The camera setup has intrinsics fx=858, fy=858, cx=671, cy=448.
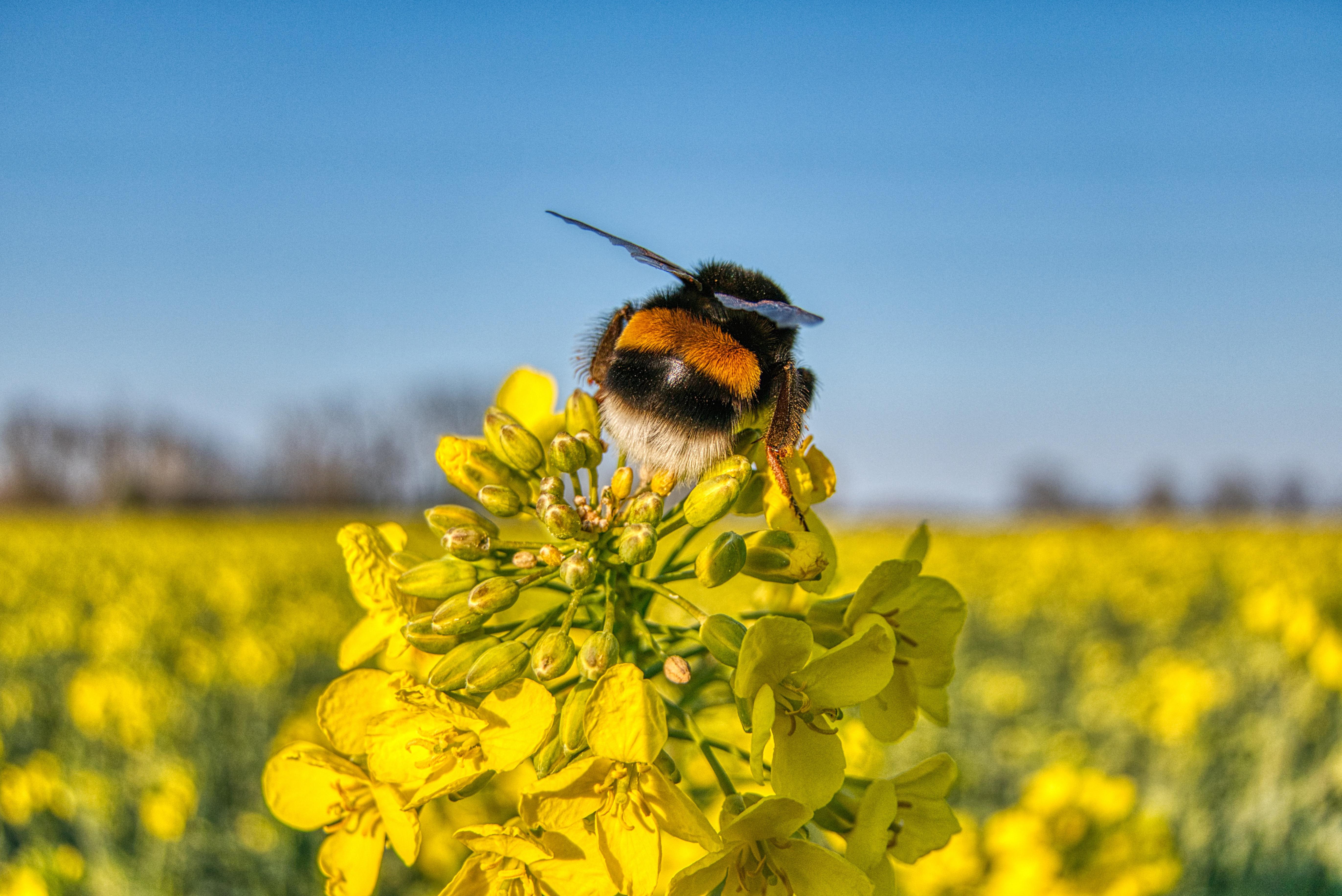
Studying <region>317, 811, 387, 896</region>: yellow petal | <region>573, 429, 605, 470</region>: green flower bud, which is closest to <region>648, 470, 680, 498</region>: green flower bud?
<region>573, 429, 605, 470</region>: green flower bud

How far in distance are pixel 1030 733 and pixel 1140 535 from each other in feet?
36.6

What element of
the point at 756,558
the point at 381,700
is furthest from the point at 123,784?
the point at 756,558

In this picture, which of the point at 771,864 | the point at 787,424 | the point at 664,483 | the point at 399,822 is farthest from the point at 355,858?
the point at 787,424

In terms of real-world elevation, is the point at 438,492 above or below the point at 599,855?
below

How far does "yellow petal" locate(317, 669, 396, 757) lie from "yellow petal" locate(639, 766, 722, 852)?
1.43ft

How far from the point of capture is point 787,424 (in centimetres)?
147

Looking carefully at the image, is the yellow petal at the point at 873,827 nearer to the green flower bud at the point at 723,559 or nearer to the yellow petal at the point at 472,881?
the green flower bud at the point at 723,559

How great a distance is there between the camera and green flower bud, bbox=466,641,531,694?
121 cm

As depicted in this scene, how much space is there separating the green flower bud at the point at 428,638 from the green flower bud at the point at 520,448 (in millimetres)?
301

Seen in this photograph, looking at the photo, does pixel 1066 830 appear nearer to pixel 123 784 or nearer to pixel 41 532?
pixel 123 784

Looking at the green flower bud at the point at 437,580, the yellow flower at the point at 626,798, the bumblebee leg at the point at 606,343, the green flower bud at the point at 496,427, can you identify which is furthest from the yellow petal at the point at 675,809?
the bumblebee leg at the point at 606,343

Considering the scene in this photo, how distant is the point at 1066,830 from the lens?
3.27 metres

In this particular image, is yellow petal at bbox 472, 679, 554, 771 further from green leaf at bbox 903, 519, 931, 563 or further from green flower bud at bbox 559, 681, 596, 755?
green leaf at bbox 903, 519, 931, 563

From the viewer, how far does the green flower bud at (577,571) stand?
134 centimetres
